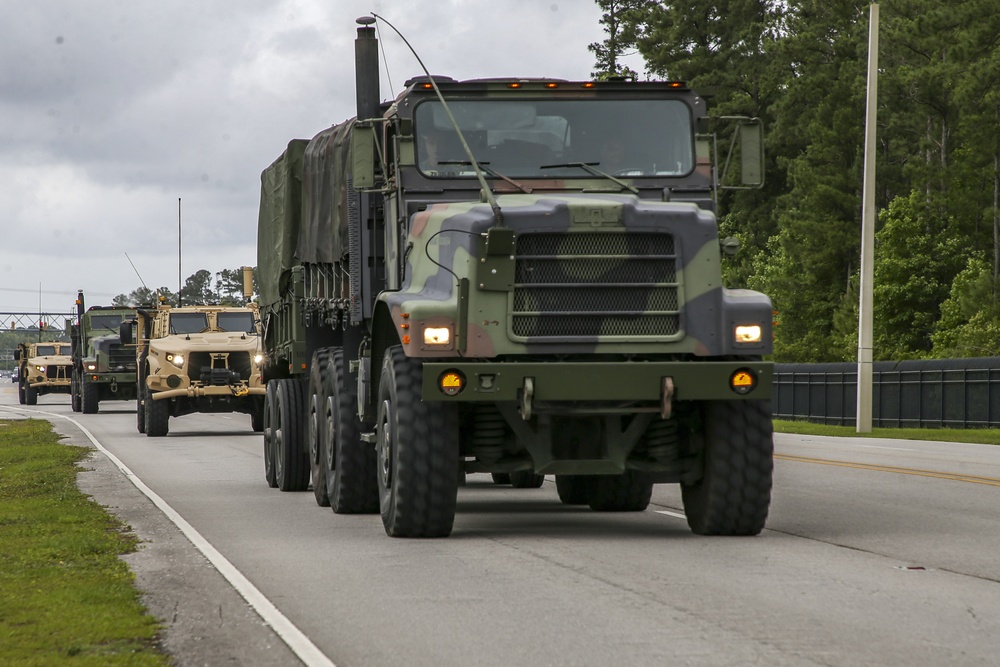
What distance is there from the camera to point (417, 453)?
458 inches

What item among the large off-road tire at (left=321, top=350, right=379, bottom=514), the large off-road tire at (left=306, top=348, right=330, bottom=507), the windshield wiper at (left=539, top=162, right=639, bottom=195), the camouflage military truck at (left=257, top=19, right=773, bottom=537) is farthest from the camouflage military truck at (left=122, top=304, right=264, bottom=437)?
the windshield wiper at (left=539, top=162, right=639, bottom=195)

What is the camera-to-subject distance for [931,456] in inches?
978

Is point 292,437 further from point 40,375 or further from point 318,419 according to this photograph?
point 40,375

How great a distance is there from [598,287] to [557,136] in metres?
1.75

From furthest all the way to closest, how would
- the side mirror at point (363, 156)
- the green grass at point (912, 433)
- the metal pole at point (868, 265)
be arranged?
1. the metal pole at point (868, 265)
2. the green grass at point (912, 433)
3. the side mirror at point (363, 156)

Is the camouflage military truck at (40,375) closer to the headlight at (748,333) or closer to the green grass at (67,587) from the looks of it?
the green grass at (67,587)

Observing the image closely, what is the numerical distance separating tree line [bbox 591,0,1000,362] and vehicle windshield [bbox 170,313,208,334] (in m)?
23.7

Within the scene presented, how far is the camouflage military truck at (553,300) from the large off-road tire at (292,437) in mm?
3553

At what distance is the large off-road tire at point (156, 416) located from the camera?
32562 millimetres

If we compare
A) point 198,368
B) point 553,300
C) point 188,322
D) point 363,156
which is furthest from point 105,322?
point 553,300

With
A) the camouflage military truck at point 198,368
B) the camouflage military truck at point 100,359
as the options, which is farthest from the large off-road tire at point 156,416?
the camouflage military truck at point 100,359

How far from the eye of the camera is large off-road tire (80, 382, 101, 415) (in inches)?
1886

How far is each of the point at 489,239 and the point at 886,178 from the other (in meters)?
60.0

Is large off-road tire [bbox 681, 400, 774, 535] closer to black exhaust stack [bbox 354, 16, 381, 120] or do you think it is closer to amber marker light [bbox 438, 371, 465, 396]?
amber marker light [bbox 438, 371, 465, 396]
